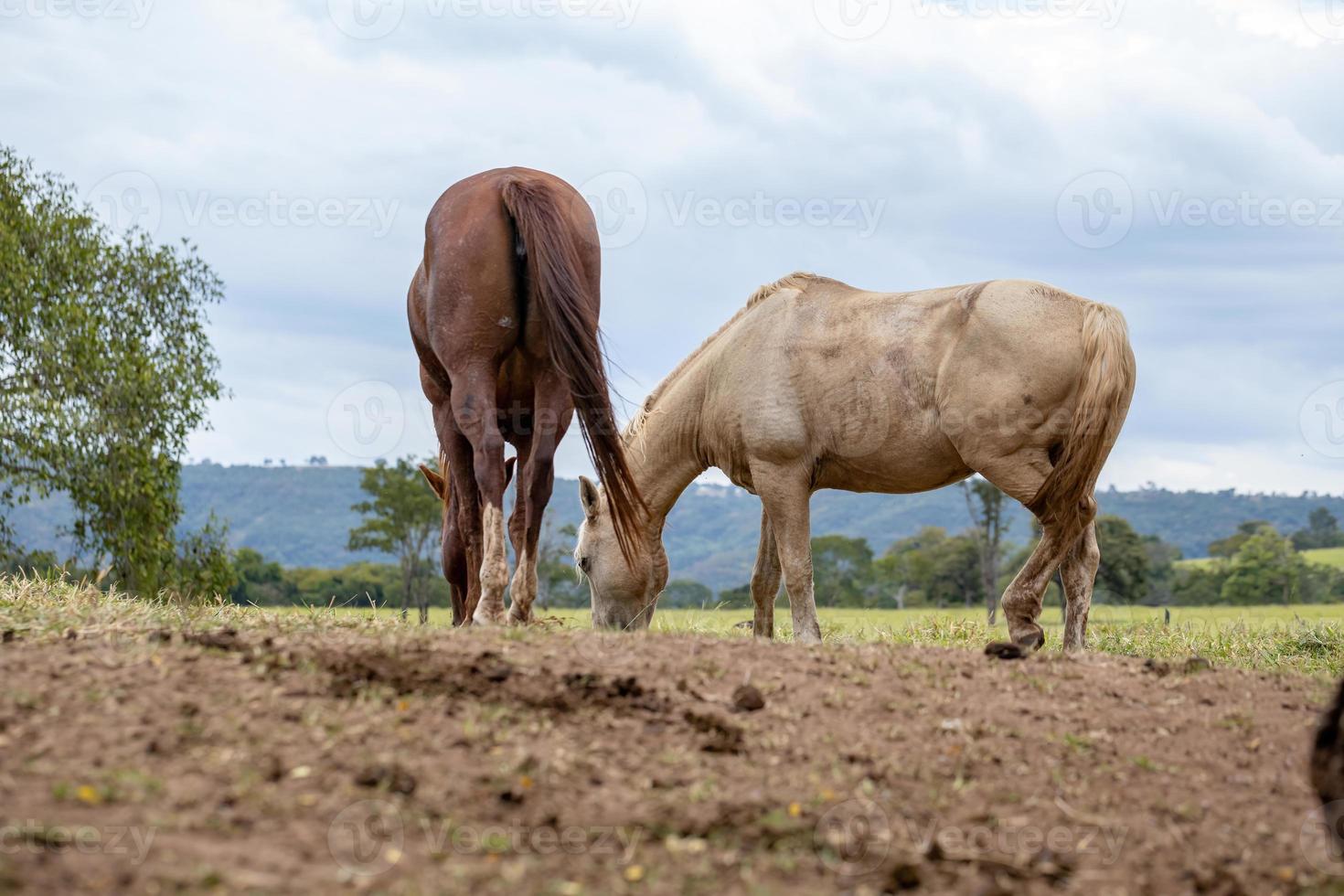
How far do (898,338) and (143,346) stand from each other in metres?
19.3

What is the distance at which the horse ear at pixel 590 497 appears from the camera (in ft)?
30.6

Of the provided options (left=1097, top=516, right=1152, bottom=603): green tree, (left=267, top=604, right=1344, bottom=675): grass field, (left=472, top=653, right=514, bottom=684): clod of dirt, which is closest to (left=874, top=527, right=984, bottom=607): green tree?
(left=1097, top=516, right=1152, bottom=603): green tree

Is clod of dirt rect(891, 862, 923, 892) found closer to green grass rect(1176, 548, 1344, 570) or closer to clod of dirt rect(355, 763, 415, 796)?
clod of dirt rect(355, 763, 415, 796)

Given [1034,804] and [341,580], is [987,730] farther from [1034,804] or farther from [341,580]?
[341,580]

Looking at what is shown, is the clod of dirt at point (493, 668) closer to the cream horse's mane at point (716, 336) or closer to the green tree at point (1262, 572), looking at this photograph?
the cream horse's mane at point (716, 336)

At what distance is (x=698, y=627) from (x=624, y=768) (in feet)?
15.7

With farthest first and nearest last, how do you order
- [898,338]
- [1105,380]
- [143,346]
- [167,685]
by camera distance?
1. [143,346]
2. [898,338]
3. [1105,380]
4. [167,685]

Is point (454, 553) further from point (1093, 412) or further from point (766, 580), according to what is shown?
point (1093, 412)

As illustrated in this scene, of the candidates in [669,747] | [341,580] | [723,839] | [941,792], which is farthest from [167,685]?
[341,580]

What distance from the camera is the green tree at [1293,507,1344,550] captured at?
97850 millimetres

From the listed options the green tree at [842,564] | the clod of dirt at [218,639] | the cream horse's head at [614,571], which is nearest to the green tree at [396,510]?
the green tree at [842,564]

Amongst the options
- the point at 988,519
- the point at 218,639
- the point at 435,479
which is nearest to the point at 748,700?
the point at 218,639

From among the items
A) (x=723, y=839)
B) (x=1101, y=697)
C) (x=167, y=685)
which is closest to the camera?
(x=723, y=839)

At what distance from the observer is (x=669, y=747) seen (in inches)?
182
